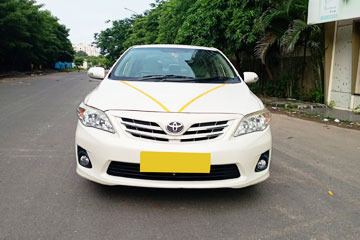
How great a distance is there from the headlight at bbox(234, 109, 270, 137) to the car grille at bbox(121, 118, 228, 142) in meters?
0.17

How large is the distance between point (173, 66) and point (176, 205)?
5.65 ft

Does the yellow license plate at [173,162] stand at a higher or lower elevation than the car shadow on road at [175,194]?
higher

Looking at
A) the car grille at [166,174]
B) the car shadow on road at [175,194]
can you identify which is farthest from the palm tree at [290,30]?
the car grille at [166,174]

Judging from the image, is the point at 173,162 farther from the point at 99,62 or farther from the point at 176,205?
the point at 99,62

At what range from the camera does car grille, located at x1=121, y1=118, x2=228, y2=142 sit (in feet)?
8.39

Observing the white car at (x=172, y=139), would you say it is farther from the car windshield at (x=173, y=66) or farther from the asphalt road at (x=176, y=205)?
the car windshield at (x=173, y=66)

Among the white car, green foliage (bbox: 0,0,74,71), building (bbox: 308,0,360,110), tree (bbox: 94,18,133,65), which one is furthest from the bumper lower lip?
tree (bbox: 94,18,133,65)

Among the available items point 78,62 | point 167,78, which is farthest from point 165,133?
point 78,62

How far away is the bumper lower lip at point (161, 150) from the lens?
251 centimetres

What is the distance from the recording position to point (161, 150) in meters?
2.47

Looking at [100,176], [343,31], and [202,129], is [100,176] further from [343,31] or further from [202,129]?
[343,31]

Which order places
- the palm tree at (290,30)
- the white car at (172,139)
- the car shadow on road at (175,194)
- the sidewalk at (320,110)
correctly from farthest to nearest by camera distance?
the palm tree at (290,30) → the sidewalk at (320,110) → the car shadow on road at (175,194) → the white car at (172,139)

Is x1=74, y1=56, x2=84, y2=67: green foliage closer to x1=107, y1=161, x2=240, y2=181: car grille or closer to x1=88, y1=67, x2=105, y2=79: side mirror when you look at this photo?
x1=88, y1=67, x2=105, y2=79: side mirror

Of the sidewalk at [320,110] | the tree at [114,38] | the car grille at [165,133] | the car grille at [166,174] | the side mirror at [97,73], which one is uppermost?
the tree at [114,38]
